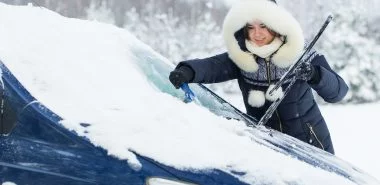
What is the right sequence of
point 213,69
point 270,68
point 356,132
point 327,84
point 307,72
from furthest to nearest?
point 356,132
point 213,69
point 270,68
point 327,84
point 307,72

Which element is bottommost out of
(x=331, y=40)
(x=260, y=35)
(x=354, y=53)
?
(x=260, y=35)

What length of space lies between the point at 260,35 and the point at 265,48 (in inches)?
3.5

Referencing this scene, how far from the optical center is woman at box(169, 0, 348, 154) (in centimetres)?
288

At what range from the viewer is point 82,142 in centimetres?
180

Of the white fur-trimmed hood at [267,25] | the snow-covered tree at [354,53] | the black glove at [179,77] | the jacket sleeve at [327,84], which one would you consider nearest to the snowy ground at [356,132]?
the snow-covered tree at [354,53]

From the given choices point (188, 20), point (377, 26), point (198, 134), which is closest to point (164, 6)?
point (188, 20)

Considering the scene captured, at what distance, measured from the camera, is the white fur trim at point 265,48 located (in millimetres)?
2879

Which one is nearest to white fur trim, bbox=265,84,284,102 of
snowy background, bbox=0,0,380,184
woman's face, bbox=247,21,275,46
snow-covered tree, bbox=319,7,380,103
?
woman's face, bbox=247,21,275,46

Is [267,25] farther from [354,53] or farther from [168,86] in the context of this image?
[354,53]

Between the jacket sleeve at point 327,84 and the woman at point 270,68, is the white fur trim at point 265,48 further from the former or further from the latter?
the jacket sleeve at point 327,84

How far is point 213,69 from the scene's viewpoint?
10.0ft

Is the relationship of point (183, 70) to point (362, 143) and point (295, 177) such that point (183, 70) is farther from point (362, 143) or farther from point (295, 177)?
point (362, 143)

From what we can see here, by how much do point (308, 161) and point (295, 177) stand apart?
0.36m

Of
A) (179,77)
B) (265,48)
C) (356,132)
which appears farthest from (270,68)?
(356,132)
